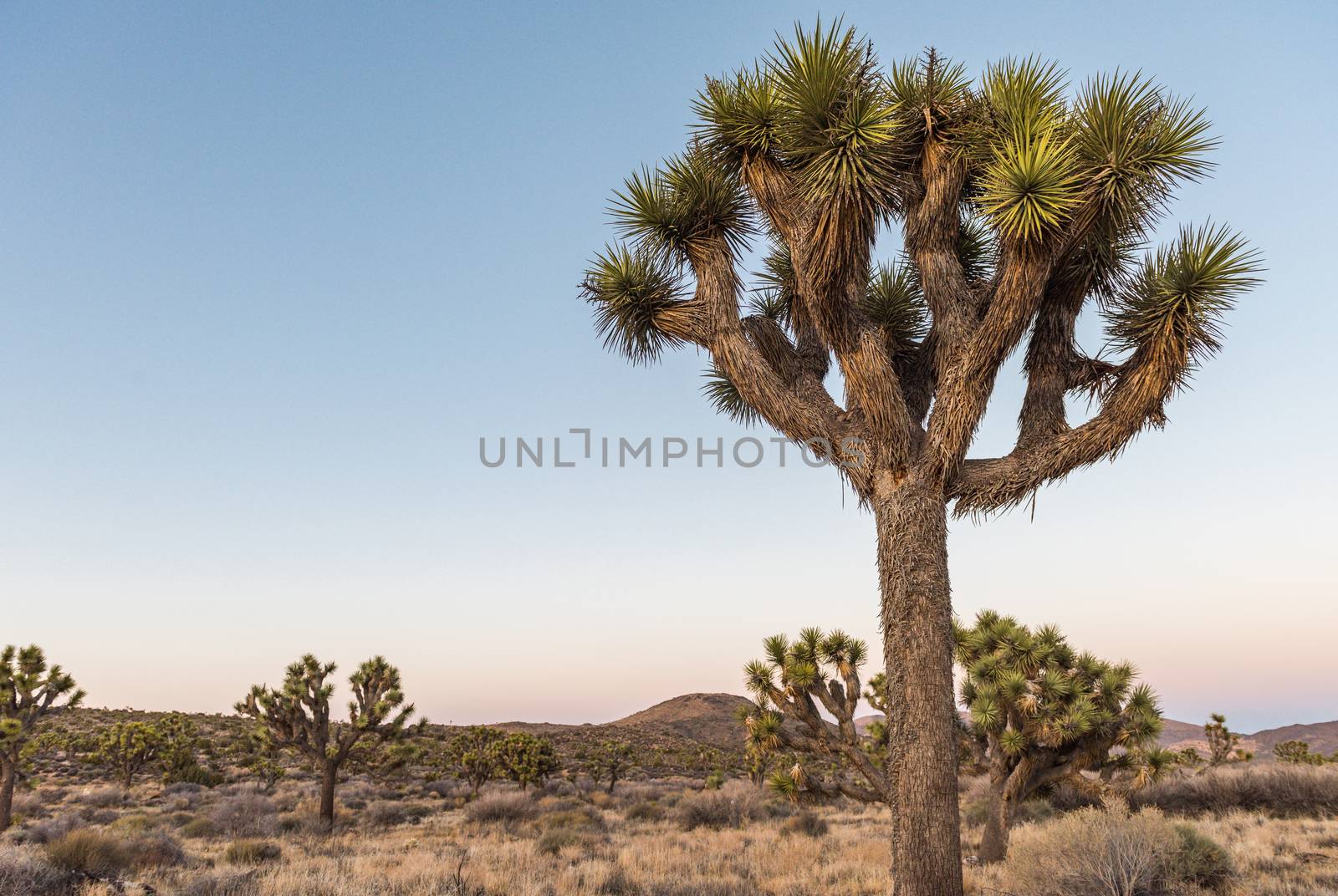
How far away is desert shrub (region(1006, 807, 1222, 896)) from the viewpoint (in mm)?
7168

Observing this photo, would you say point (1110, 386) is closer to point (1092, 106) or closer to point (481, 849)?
point (1092, 106)

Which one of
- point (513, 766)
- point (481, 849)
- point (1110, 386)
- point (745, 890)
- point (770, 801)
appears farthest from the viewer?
point (513, 766)

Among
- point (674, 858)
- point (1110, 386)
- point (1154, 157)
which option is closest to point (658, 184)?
point (1154, 157)

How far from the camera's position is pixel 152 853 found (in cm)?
1069

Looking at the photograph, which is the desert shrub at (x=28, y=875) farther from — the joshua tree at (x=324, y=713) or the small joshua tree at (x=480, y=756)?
the small joshua tree at (x=480, y=756)

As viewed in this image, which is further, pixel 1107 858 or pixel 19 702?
pixel 19 702

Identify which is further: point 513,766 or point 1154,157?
point 513,766

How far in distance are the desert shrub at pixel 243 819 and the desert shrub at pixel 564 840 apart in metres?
6.25

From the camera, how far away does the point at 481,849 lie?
43.5ft

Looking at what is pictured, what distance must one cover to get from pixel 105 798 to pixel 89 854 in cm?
1441

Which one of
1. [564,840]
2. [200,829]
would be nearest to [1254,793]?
[564,840]

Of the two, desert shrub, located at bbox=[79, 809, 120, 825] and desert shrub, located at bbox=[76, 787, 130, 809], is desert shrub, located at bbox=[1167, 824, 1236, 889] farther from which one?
desert shrub, located at bbox=[76, 787, 130, 809]

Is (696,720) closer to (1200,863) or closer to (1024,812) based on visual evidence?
(1024,812)

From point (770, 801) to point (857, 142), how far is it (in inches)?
767
